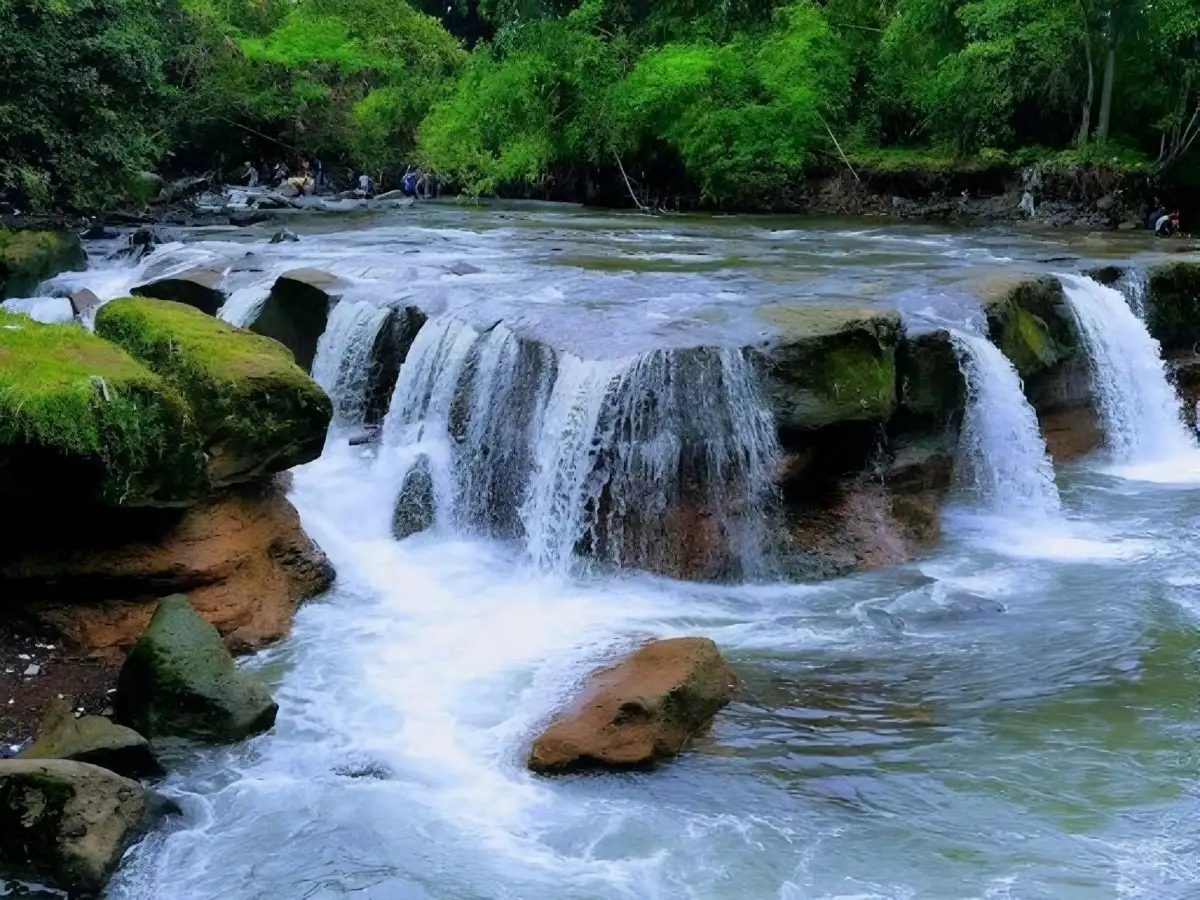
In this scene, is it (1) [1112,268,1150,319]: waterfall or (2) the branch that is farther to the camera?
(2) the branch

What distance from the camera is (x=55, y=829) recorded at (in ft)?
17.7

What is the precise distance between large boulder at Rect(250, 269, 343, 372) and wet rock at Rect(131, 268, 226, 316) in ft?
3.48

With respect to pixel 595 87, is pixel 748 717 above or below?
below

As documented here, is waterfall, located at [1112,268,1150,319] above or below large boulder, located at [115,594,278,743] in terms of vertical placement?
above

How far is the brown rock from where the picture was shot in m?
7.67

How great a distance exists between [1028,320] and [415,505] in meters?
6.77

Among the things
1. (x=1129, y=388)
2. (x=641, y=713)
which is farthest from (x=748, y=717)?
(x=1129, y=388)

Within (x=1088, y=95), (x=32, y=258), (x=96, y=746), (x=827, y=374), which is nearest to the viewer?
(x=96, y=746)

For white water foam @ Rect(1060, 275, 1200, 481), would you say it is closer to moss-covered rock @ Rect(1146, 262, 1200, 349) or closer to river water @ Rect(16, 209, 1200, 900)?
moss-covered rock @ Rect(1146, 262, 1200, 349)

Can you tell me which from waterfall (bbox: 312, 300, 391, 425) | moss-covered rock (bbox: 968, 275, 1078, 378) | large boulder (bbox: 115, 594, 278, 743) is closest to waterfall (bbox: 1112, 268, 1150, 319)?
moss-covered rock (bbox: 968, 275, 1078, 378)

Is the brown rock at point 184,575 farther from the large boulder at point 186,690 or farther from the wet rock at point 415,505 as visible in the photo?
the wet rock at point 415,505

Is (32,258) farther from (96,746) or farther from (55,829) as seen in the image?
(55,829)

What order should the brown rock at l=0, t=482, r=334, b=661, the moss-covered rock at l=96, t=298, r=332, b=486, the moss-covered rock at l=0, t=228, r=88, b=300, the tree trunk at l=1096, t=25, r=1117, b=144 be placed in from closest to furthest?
the brown rock at l=0, t=482, r=334, b=661 → the moss-covered rock at l=96, t=298, r=332, b=486 → the moss-covered rock at l=0, t=228, r=88, b=300 → the tree trunk at l=1096, t=25, r=1117, b=144

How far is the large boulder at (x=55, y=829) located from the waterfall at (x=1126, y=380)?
11.2 m
